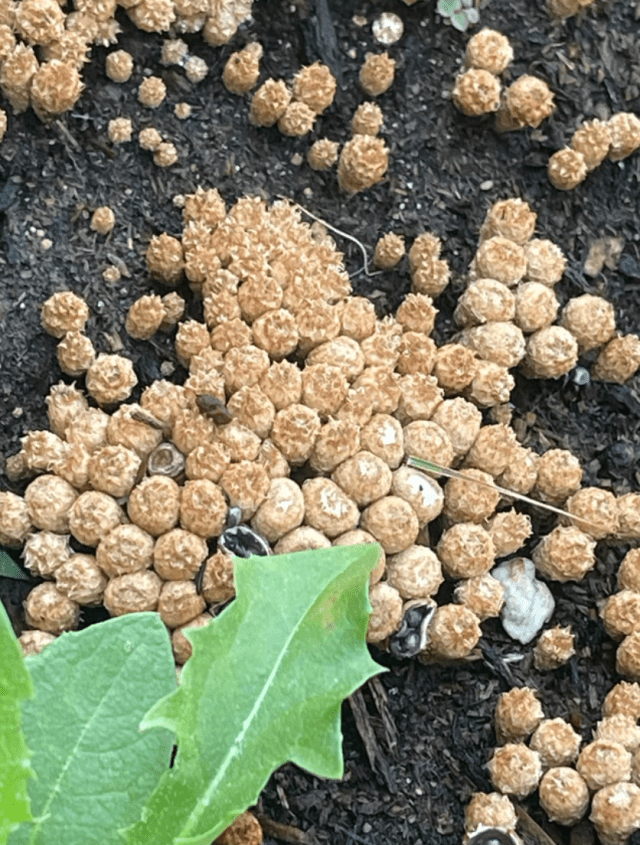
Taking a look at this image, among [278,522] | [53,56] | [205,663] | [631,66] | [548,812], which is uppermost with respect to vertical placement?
[631,66]

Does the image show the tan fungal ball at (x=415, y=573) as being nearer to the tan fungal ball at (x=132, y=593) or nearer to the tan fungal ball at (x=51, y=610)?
the tan fungal ball at (x=132, y=593)

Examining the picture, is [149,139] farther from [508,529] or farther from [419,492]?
[508,529]

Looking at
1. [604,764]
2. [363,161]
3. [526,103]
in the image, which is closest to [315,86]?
[363,161]

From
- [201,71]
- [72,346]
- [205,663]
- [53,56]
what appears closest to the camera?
[205,663]

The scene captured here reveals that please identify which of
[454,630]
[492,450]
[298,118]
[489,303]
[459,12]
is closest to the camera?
[454,630]

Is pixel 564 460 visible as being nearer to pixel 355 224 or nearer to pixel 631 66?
pixel 355 224

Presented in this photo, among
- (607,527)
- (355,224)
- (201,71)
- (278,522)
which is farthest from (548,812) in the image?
(201,71)
